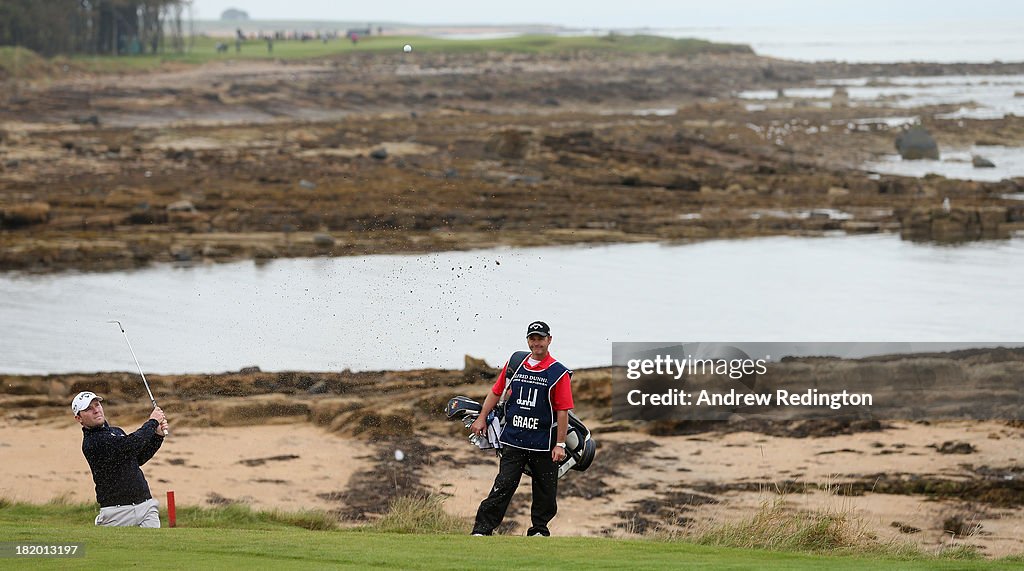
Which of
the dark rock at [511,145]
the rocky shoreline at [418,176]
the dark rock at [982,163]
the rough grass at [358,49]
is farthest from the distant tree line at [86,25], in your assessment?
the dark rock at [982,163]

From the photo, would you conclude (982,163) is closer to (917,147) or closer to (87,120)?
(917,147)

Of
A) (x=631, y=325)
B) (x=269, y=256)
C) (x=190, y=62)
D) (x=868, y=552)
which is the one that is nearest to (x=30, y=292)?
(x=269, y=256)

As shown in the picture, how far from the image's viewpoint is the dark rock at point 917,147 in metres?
52.9

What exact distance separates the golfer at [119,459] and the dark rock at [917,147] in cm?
4672

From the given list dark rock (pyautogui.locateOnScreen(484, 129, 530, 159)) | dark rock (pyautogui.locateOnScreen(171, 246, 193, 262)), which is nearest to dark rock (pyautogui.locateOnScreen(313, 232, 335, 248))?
dark rock (pyautogui.locateOnScreen(171, 246, 193, 262))

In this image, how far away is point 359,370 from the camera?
21875 mm

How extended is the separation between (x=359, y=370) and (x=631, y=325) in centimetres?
543

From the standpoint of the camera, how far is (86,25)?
326 feet

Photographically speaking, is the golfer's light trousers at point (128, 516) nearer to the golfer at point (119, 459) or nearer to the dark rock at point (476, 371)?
the golfer at point (119, 459)

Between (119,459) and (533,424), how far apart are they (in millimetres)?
3140

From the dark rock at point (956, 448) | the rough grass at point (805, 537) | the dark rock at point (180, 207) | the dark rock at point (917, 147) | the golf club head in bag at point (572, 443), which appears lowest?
the dark rock at point (956, 448)

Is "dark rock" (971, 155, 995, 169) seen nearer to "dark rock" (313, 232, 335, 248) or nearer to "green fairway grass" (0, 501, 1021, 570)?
"dark rock" (313, 232, 335, 248)

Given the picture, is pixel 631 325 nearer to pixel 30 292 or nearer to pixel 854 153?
pixel 30 292

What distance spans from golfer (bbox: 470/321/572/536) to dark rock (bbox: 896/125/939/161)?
44806mm
